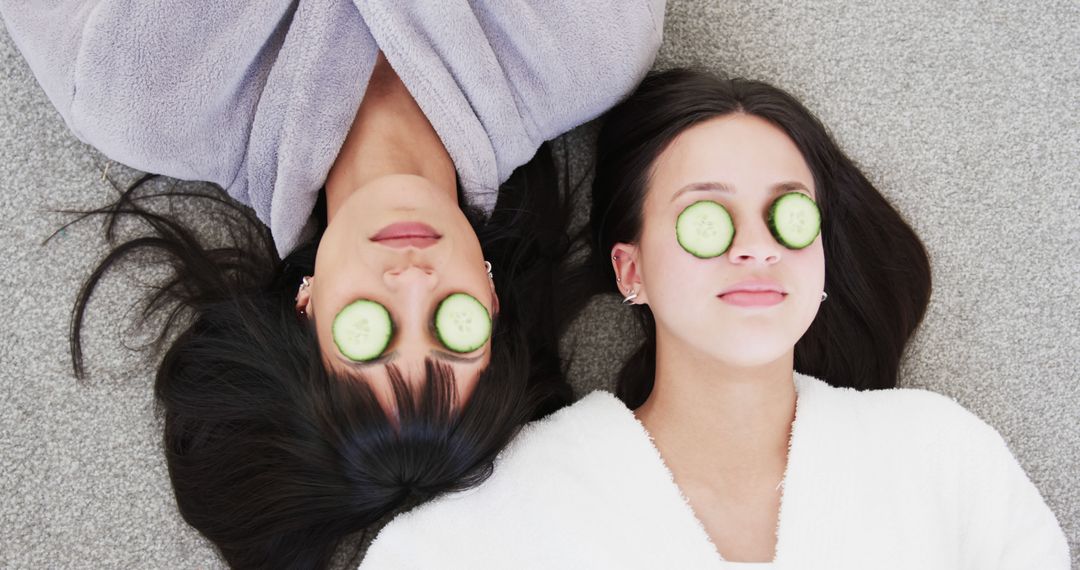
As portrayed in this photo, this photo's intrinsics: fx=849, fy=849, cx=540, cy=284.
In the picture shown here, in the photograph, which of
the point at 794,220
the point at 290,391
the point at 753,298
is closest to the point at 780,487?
the point at 753,298

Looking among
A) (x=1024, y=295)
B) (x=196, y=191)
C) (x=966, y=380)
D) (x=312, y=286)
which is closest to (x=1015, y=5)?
(x=1024, y=295)

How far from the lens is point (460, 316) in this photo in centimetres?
118

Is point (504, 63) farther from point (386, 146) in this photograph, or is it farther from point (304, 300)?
point (304, 300)

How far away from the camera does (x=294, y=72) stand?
135 cm

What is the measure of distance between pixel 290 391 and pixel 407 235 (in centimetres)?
34

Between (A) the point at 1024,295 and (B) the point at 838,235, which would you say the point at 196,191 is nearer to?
(B) the point at 838,235

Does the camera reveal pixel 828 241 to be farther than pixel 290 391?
Yes

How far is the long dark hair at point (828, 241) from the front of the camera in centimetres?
145

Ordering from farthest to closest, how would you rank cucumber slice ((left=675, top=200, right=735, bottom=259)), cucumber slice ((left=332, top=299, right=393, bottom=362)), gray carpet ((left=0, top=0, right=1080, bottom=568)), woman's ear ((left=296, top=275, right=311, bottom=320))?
gray carpet ((left=0, top=0, right=1080, bottom=568)), woman's ear ((left=296, top=275, right=311, bottom=320)), cucumber slice ((left=675, top=200, right=735, bottom=259)), cucumber slice ((left=332, top=299, right=393, bottom=362))

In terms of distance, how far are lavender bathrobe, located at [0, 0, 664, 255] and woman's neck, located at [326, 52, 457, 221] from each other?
0.03m

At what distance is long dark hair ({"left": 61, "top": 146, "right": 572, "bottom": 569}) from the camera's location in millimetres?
1250

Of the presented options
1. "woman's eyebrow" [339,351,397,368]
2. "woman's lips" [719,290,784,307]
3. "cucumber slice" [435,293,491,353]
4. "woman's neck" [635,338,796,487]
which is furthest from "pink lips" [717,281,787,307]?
"woman's eyebrow" [339,351,397,368]

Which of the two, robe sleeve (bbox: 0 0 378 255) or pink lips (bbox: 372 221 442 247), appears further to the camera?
robe sleeve (bbox: 0 0 378 255)

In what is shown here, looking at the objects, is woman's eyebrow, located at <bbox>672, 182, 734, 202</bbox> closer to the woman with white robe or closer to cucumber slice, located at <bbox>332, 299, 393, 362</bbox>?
the woman with white robe
